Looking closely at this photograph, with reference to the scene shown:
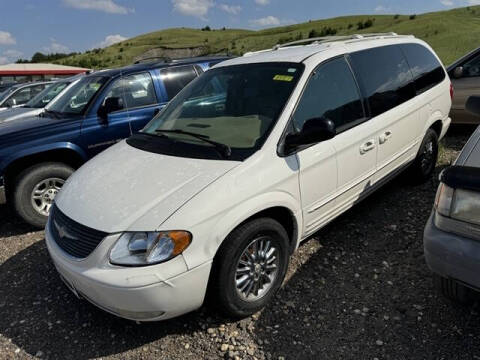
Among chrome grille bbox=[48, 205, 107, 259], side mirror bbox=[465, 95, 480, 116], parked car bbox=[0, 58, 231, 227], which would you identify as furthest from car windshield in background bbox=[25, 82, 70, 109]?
side mirror bbox=[465, 95, 480, 116]

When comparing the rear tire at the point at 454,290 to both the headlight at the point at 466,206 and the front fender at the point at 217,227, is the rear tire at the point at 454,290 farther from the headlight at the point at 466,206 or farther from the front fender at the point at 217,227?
the front fender at the point at 217,227

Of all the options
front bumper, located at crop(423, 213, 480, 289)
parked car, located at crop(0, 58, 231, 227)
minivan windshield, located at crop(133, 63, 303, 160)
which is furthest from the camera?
parked car, located at crop(0, 58, 231, 227)

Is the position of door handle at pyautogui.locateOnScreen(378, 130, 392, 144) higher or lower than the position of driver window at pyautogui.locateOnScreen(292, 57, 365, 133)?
lower

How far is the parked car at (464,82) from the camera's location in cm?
624

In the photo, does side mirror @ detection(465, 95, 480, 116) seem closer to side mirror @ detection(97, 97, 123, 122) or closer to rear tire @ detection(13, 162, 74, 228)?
side mirror @ detection(97, 97, 123, 122)

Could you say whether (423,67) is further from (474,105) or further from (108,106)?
(108,106)

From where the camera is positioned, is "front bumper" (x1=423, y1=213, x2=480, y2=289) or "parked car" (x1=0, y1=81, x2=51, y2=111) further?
"parked car" (x1=0, y1=81, x2=51, y2=111)

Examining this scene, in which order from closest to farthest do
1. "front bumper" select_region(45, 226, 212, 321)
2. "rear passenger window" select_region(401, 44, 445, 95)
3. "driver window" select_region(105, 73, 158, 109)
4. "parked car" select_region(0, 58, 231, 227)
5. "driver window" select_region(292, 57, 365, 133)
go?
1. "front bumper" select_region(45, 226, 212, 321)
2. "driver window" select_region(292, 57, 365, 133)
3. "rear passenger window" select_region(401, 44, 445, 95)
4. "parked car" select_region(0, 58, 231, 227)
5. "driver window" select_region(105, 73, 158, 109)

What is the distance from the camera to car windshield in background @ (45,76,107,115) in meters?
5.09

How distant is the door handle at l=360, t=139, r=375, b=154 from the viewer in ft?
11.0

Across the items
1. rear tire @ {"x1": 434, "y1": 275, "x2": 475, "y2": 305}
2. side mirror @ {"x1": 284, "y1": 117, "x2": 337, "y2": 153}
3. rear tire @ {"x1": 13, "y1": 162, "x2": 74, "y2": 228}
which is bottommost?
rear tire @ {"x1": 434, "y1": 275, "x2": 475, "y2": 305}

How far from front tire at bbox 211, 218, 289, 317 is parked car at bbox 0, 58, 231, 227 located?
295 cm

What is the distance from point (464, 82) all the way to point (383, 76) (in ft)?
11.4

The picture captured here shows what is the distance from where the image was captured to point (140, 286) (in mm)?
2203
